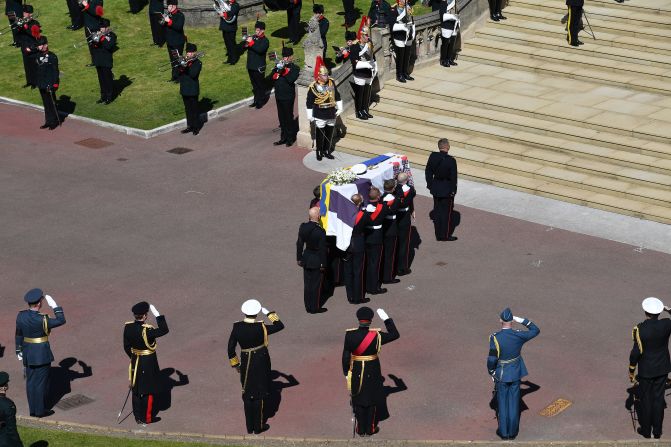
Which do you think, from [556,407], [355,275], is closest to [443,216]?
[355,275]

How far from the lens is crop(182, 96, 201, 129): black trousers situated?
91.8ft

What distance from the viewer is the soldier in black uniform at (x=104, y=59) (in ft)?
97.8

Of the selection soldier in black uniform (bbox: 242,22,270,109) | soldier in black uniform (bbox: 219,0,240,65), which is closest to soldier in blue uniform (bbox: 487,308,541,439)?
soldier in black uniform (bbox: 242,22,270,109)

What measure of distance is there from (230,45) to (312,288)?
13369 millimetres

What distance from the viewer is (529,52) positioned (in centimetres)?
2923

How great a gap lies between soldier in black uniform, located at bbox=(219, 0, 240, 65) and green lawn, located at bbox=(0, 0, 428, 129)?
282mm

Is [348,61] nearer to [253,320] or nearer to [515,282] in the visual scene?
[515,282]

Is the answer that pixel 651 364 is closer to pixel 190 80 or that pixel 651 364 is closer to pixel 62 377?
pixel 62 377

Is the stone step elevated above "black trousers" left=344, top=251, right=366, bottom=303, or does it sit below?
below

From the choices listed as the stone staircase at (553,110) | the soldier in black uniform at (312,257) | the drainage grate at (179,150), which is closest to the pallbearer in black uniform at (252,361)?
the soldier in black uniform at (312,257)

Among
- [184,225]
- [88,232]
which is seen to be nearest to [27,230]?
[88,232]

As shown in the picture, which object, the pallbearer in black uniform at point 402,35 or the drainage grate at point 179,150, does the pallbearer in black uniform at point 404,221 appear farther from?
the pallbearer in black uniform at point 402,35

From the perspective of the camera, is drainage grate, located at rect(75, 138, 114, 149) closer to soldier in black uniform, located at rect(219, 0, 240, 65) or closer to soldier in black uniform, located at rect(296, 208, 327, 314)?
soldier in black uniform, located at rect(219, 0, 240, 65)

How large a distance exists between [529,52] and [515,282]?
402 inches
